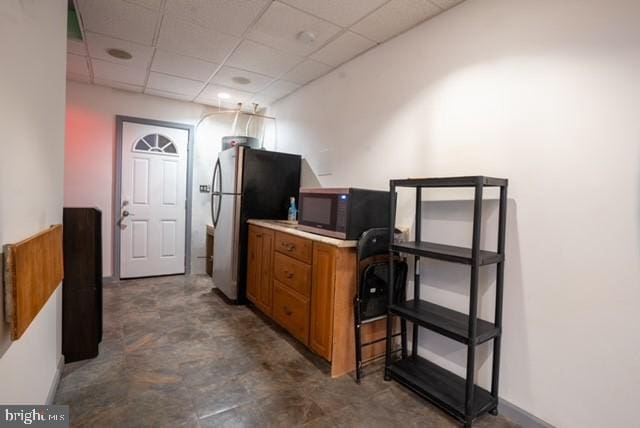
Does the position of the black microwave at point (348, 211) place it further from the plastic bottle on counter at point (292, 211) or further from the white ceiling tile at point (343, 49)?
the white ceiling tile at point (343, 49)

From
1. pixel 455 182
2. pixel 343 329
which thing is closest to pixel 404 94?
pixel 455 182

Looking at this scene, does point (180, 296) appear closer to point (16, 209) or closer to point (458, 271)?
point (16, 209)

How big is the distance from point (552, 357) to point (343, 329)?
1.14m

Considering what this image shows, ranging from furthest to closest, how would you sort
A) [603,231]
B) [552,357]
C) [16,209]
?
[552,357] < [603,231] < [16,209]

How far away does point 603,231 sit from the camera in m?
1.45

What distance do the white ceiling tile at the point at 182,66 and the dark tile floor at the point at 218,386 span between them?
97.6 inches

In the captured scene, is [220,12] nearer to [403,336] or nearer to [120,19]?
[120,19]

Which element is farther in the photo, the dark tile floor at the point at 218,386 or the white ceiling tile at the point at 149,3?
the white ceiling tile at the point at 149,3

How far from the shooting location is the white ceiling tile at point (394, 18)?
2.09 meters

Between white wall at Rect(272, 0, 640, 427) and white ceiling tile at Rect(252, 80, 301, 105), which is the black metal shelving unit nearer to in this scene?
white wall at Rect(272, 0, 640, 427)

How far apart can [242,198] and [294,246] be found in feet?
3.81

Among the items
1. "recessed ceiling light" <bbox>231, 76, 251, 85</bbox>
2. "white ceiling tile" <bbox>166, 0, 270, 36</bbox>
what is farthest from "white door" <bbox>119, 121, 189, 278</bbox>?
"white ceiling tile" <bbox>166, 0, 270, 36</bbox>

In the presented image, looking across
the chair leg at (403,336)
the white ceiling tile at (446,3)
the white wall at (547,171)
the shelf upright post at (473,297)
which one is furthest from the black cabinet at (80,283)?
the white ceiling tile at (446,3)

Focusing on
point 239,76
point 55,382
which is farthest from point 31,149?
point 239,76
